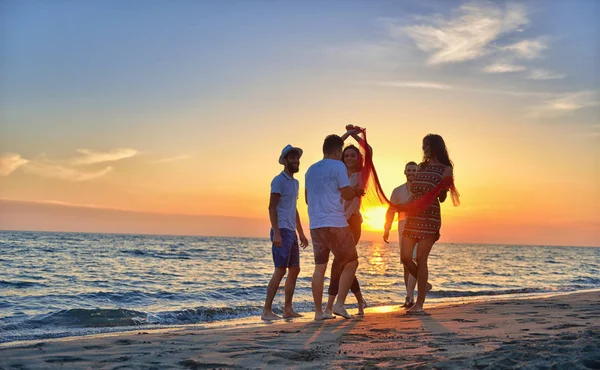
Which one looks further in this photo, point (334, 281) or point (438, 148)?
point (438, 148)

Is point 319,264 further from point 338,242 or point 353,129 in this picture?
point 353,129

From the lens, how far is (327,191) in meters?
6.85

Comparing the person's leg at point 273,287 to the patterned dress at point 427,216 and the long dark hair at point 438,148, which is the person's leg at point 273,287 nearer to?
the patterned dress at point 427,216

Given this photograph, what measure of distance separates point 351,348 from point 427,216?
3110 millimetres

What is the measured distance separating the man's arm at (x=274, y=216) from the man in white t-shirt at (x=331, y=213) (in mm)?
656

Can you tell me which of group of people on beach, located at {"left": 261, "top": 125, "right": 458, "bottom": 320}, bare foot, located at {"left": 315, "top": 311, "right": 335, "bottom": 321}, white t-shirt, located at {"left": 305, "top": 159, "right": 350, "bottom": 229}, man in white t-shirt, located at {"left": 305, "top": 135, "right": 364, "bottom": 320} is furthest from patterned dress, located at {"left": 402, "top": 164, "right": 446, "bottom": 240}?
bare foot, located at {"left": 315, "top": 311, "right": 335, "bottom": 321}

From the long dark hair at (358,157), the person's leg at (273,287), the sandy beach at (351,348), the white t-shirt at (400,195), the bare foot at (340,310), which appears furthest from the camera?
the white t-shirt at (400,195)

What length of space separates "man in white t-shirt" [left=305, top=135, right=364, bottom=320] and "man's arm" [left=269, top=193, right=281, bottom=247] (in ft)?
2.15

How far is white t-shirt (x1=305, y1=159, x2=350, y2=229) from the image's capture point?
680cm

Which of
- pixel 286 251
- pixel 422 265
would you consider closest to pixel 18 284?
pixel 286 251

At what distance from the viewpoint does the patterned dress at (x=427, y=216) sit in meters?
7.46

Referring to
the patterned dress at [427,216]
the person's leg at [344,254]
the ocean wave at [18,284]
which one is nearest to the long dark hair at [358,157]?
the patterned dress at [427,216]

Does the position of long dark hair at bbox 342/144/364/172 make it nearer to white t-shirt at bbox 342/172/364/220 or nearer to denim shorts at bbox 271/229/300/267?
white t-shirt at bbox 342/172/364/220

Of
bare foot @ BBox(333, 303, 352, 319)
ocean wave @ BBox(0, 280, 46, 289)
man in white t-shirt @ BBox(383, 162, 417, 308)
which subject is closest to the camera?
bare foot @ BBox(333, 303, 352, 319)
